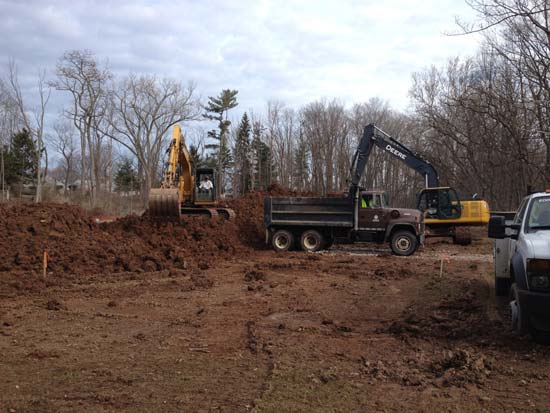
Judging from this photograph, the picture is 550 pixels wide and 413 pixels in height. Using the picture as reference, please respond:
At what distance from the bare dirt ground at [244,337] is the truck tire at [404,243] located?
147 inches

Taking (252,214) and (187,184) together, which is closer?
(187,184)

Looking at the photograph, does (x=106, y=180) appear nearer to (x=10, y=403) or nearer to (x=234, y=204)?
(x=234, y=204)

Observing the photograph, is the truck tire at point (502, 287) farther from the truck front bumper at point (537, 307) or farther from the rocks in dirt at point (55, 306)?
the rocks in dirt at point (55, 306)

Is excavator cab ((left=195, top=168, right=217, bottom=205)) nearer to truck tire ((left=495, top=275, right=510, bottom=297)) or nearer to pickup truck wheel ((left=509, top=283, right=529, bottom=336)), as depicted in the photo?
truck tire ((left=495, top=275, right=510, bottom=297))

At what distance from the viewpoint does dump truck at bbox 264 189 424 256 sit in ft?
63.9

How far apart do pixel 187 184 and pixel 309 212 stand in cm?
612

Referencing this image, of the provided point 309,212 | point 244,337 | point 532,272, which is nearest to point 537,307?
point 532,272

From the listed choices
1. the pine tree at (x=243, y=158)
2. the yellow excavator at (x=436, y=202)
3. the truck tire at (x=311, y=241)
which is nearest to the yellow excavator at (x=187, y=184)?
the truck tire at (x=311, y=241)

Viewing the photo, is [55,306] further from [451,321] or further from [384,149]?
[384,149]

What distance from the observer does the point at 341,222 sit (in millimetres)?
20016

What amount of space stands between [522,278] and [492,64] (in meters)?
36.3

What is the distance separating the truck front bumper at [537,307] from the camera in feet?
19.7

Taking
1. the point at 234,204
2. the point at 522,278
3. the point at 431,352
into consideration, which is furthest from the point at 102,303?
the point at 234,204

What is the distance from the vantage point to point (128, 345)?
23.7 ft
